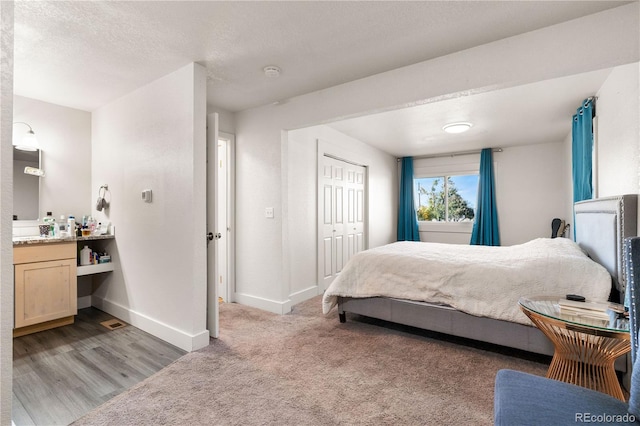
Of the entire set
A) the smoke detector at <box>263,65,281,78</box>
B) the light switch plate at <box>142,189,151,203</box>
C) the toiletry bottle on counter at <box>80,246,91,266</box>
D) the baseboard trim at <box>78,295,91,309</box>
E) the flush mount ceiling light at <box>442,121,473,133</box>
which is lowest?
the baseboard trim at <box>78,295,91,309</box>

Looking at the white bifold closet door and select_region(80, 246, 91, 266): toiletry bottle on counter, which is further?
the white bifold closet door

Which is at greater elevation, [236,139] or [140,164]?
[236,139]

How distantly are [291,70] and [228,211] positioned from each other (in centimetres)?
192

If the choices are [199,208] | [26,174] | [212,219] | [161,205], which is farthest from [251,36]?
[26,174]

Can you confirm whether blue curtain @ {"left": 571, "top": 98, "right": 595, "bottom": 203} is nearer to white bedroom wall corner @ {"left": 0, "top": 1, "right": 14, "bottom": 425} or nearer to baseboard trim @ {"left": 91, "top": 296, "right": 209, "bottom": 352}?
baseboard trim @ {"left": 91, "top": 296, "right": 209, "bottom": 352}

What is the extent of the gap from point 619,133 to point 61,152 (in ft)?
17.5

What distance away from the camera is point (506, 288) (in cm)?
232

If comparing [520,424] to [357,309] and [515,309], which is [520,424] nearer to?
[515,309]

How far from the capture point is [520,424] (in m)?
0.94

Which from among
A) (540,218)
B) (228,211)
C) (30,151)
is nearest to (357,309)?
(228,211)

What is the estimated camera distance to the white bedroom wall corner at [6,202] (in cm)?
97

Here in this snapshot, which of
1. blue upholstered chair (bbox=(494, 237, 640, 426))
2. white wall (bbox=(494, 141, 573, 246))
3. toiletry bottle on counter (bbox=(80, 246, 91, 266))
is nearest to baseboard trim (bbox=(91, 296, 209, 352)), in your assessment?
toiletry bottle on counter (bbox=(80, 246, 91, 266))

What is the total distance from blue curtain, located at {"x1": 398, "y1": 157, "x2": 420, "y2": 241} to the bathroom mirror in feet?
19.1

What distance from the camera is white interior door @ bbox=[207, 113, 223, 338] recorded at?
269 cm
